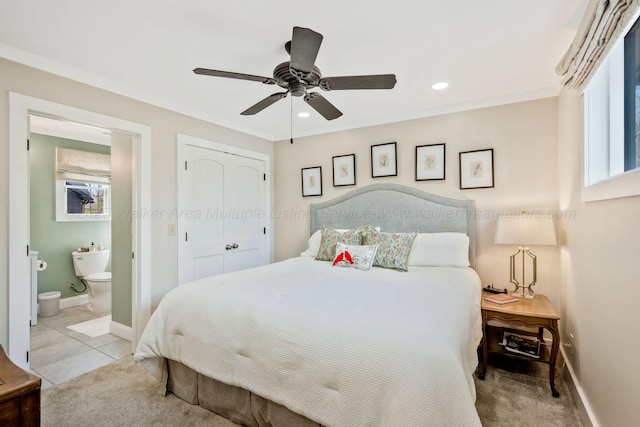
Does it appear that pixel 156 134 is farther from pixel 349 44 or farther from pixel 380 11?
pixel 380 11

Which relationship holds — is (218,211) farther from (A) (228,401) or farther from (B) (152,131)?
(A) (228,401)

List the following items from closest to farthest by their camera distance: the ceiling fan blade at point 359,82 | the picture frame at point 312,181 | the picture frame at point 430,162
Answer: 1. the ceiling fan blade at point 359,82
2. the picture frame at point 430,162
3. the picture frame at point 312,181

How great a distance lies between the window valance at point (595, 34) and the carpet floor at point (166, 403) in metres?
2.08

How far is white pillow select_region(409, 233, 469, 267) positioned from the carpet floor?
922mm

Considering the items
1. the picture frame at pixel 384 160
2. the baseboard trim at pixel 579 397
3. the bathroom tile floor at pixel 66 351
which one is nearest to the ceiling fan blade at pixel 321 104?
the picture frame at pixel 384 160

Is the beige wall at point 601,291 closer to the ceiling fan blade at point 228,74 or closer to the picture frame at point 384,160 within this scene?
the picture frame at point 384,160

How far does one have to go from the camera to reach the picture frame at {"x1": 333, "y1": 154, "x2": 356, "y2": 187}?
154 inches

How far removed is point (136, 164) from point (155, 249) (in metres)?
0.81

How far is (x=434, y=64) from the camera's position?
2379 mm

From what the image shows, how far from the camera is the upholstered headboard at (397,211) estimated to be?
322 centimetres

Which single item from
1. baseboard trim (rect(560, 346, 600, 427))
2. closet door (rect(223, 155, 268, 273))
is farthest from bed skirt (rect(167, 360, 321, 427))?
closet door (rect(223, 155, 268, 273))

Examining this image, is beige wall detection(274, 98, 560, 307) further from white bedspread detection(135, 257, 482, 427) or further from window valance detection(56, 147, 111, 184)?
window valance detection(56, 147, 111, 184)

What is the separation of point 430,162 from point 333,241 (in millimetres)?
1367

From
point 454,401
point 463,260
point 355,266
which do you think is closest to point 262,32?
point 355,266
